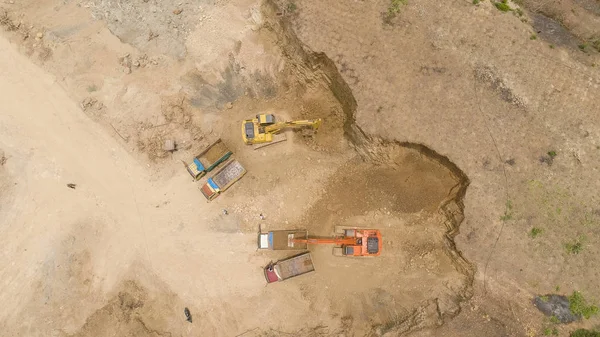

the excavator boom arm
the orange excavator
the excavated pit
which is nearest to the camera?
the excavated pit

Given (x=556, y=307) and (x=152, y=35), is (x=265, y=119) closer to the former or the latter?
(x=152, y=35)

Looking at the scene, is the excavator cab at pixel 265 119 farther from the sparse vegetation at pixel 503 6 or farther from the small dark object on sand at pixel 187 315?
the sparse vegetation at pixel 503 6

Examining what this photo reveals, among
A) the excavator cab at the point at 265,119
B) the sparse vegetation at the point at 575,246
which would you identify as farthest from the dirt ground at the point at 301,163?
the excavator cab at the point at 265,119

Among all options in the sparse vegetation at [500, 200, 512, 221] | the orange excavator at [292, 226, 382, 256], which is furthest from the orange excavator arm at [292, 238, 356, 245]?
the sparse vegetation at [500, 200, 512, 221]

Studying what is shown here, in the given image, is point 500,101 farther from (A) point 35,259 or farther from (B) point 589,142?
(A) point 35,259

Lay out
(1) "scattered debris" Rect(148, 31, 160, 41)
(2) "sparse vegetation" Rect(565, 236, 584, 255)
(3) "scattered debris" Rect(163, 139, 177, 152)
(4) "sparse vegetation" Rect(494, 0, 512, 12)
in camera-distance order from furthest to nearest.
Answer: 1. (1) "scattered debris" Rect(148, 31, 160, 41)
2. (3) "scattered debris" Rect(163, 139, 177, 152)
3. (4) "sparse vegetation" Rect(494, 0, 512, 12)
4. (2) "sparse vegetation" Rect(565, 236, 584, 255)

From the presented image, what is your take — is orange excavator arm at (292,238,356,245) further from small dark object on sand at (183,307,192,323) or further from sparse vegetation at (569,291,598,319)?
sparse vegetation at (569,291,598,319)

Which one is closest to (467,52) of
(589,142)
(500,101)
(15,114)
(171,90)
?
(500,101)

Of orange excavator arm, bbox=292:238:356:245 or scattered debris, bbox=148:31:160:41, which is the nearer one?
orange excavator arm, bbox=292:238:356:245
